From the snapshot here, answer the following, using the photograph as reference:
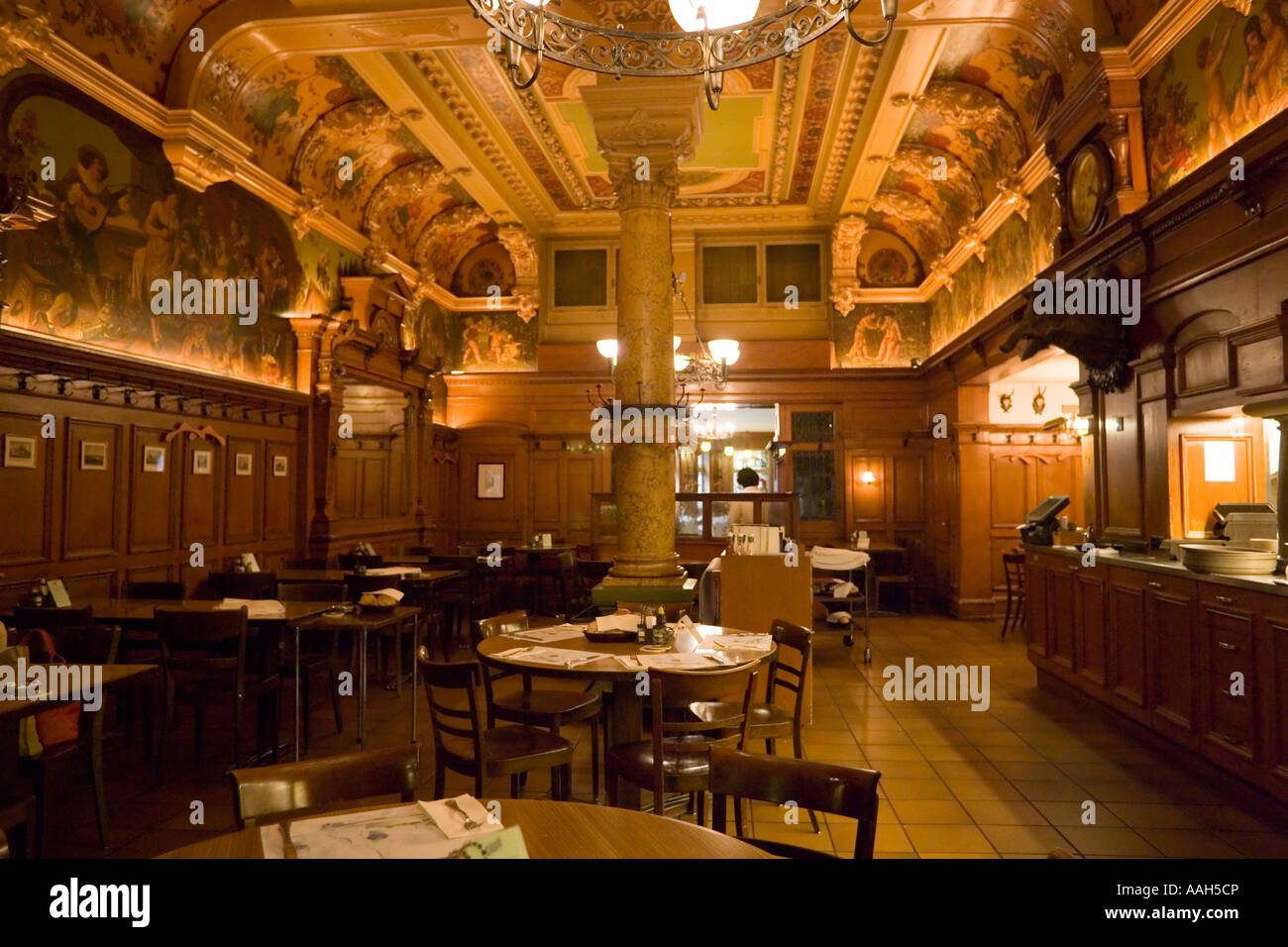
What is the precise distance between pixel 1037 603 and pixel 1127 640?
1522 millimetres

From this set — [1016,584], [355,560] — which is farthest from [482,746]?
[1016,584]

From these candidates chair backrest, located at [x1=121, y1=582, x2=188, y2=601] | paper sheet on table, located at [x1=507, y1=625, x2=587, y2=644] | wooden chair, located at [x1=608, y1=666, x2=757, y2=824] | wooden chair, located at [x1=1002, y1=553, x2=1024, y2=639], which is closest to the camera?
wooden chair, located at [x1=608, y1=666, x2=757, y2=824]

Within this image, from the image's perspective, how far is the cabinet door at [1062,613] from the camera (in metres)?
6.03

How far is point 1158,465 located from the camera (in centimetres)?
559

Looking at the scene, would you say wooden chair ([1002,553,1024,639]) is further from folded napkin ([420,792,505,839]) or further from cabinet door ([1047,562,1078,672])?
folded napkin ([420,792,505,839])

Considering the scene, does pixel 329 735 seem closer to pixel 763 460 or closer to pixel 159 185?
pixel 159 185

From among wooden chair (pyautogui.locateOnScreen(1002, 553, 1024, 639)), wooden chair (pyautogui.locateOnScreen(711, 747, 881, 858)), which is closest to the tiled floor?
wooden chair (pyautogui.locateOnScreen(711, 747, 881, 858))

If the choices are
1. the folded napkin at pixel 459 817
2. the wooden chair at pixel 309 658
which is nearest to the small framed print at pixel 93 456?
the wooden chair at pixel 309 658

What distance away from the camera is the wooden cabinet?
16.4 feet

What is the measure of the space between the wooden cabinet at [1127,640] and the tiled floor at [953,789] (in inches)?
13.3

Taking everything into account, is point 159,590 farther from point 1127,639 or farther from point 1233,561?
point 1233,561

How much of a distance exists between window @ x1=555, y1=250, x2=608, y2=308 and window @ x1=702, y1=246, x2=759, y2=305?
1680 millimetres

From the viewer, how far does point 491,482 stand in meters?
12.9
